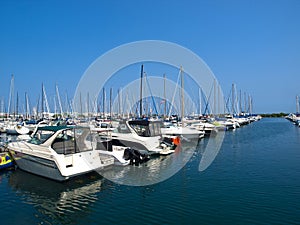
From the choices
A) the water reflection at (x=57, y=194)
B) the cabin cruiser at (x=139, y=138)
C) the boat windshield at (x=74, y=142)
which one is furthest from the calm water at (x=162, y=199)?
the cabin cruiser at (x=139, y=138)

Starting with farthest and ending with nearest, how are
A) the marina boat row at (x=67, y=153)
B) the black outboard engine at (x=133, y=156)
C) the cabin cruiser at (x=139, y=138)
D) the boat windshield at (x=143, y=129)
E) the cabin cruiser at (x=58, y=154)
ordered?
1. the boat windshield at (x=143, y=129)
2. the cabin cruiser at (x=139, y=138)
3. the black outboard engine at (x=133, y=156)
4. the marina boat row at (x=67, y=153)
5. the cabin cruiser at (x=58, y=154)

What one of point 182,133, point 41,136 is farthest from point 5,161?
point 182,133

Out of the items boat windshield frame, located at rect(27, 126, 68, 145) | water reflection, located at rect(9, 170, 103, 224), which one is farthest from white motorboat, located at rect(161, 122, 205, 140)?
boat windshield frame, located at rect(27, 126, 68, 145)

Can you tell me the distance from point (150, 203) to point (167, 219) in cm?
175

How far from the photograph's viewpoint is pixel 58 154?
520 inches

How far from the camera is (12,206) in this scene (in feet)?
34.9

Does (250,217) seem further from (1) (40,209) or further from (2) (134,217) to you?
(1) (40,209)

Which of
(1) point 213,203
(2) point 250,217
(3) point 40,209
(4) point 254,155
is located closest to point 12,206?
(3) point 40,209

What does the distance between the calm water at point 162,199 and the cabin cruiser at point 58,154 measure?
648 mm

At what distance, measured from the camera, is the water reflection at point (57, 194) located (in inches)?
387

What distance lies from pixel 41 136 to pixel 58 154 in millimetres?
2494

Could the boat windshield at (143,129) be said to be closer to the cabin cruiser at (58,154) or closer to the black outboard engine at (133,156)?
the black outboard engine at (133,156)

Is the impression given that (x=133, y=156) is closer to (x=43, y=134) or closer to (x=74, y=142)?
(x=74, y=142)

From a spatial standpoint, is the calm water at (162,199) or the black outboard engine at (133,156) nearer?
the calm water at (162,199)
